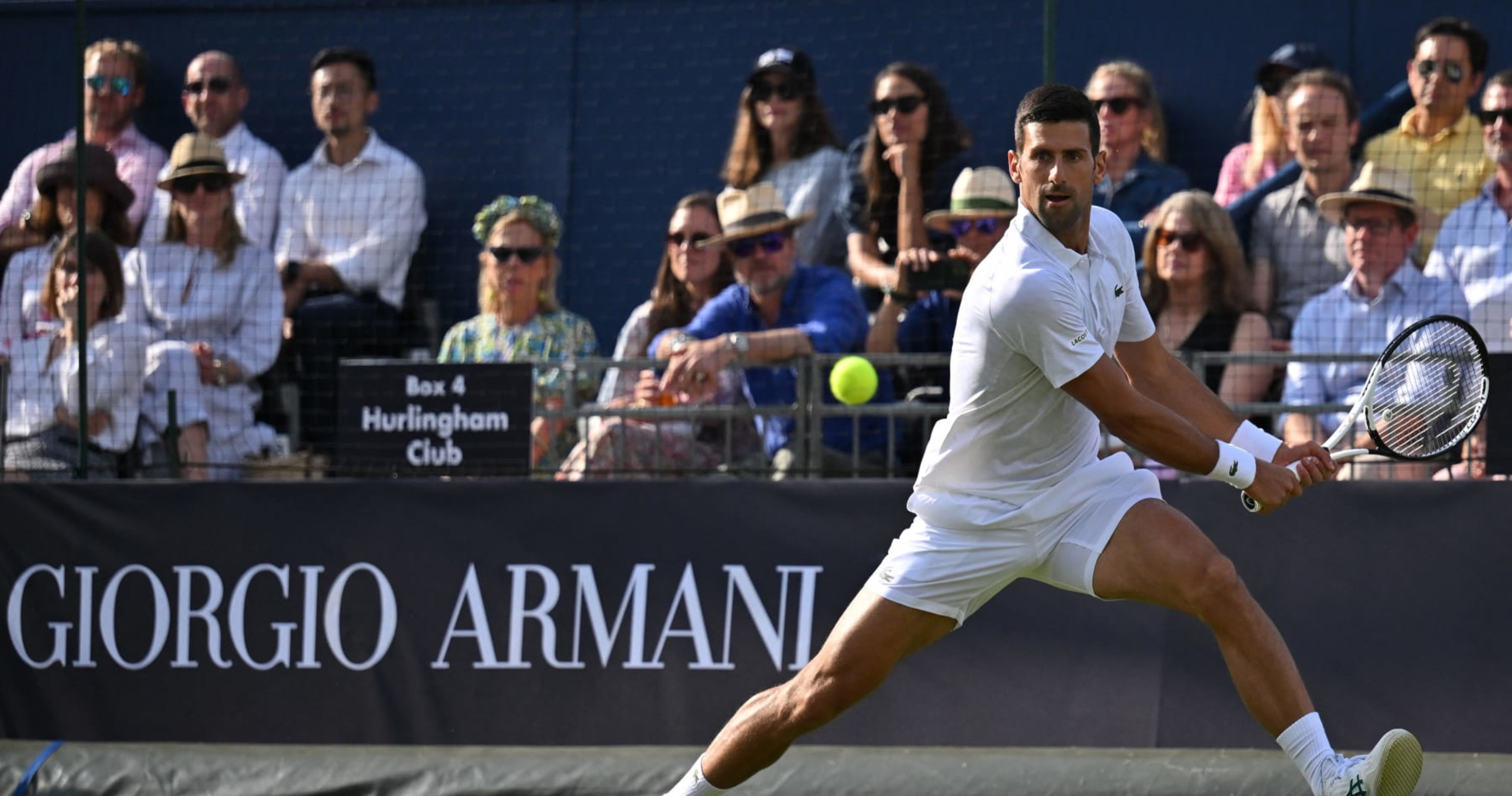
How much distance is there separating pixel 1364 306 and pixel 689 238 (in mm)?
2598

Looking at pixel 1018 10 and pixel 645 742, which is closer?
pixel 645 742

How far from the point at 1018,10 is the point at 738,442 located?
2.01 meters

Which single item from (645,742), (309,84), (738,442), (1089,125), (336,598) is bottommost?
(645,742)

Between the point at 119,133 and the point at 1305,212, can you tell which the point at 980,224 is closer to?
the point at 1305,212

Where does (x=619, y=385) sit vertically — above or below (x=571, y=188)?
below

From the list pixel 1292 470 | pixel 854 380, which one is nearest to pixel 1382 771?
pixel 1292 470

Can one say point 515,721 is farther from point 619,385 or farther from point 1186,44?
point 1186,44

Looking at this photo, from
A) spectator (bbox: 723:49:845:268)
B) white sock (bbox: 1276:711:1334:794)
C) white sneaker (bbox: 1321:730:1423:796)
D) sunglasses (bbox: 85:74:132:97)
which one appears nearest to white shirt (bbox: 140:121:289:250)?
sunglasses (bbox: 85:74:132:97)

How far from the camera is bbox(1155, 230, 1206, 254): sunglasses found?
6711 mm

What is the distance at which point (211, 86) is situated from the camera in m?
8.02

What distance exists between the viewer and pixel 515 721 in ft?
21.2

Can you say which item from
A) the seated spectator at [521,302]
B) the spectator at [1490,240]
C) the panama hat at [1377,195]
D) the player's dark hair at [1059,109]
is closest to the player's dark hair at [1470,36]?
the spectator at [1490,240]

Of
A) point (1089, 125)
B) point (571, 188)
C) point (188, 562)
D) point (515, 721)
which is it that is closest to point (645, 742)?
point (515, 721)

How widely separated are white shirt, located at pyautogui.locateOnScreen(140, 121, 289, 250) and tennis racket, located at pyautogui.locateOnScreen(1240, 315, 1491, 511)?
489 cm
